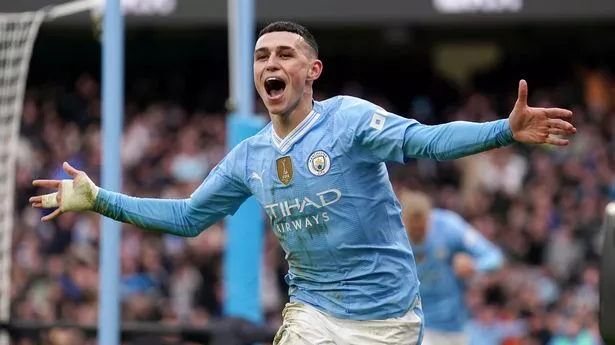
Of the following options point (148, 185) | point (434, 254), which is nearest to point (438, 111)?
point (148, 185)

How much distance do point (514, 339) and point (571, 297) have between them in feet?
3.61

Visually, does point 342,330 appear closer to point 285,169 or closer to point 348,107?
point 285,169

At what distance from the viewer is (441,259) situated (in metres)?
10.8

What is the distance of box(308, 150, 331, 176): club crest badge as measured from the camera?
243 inches

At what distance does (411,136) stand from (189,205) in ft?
4.33

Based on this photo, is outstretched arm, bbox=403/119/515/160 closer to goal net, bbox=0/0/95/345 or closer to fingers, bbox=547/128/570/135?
fingers, bbox=547/128/570/135

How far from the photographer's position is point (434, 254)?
10.8m

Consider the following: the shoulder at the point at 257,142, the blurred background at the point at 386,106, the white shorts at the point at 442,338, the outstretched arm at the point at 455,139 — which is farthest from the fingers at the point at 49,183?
the blurred background at the point at 386,106

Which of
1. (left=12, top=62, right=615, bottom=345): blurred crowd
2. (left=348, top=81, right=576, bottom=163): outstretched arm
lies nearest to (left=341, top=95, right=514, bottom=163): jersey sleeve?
(left=348, top=81, right=576, bottom=163): outstretched arm

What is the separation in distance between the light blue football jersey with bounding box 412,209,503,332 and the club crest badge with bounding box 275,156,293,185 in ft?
14.9

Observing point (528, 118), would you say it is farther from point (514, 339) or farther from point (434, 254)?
point (514, 339)

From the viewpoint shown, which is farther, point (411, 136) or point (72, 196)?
point (72, 196)

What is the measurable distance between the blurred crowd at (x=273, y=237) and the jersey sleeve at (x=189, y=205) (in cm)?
798

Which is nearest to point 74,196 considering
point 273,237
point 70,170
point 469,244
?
point 70,170
